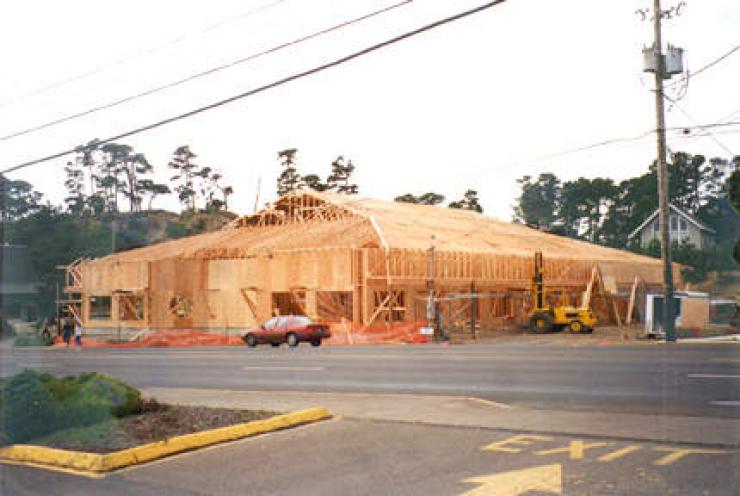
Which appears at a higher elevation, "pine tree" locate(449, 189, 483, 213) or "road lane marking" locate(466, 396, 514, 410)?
"pine tree" locate(449, 189, 483, 213)

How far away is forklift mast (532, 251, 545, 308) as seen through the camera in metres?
38.1

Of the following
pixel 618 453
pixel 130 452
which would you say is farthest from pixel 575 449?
pixel 130 452

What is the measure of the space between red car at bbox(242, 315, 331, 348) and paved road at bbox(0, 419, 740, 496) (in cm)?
2405

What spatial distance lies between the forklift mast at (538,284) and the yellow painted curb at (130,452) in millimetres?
28486

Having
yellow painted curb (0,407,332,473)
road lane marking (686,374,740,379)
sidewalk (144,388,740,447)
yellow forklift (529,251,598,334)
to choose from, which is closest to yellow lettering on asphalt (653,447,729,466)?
sidewalk (144,388,740,447)

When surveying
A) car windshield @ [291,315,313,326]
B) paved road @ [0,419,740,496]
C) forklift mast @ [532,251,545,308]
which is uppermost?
forklift mast @ [532,251,545,308]

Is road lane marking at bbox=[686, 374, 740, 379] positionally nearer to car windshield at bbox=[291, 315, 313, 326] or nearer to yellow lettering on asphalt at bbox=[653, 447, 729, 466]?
yellow lettering on asphalt at bbox=[653, 447, 729, 466]

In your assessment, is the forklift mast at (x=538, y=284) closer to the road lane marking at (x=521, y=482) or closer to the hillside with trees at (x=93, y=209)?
the hillside with trees at (x=93, y=209)

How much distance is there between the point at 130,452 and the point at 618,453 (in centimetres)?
548

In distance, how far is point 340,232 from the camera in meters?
45.0

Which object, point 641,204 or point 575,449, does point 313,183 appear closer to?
point 641,204

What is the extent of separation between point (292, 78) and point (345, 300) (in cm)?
3258

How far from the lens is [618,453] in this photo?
880cm

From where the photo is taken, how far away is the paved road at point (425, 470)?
762cm
